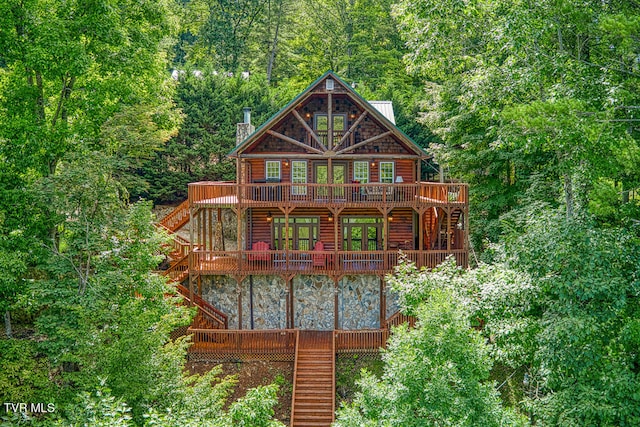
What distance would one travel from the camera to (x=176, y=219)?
25.7 meters

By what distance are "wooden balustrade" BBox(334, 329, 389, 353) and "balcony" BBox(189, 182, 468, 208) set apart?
5.26 meters

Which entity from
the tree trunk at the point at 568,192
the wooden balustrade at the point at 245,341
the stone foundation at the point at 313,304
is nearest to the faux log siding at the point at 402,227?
the stone foundation at the point at 313,304

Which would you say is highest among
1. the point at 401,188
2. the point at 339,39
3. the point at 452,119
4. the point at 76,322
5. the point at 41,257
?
the point at 339,39

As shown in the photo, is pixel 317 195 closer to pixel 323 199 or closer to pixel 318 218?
pixel 323 199

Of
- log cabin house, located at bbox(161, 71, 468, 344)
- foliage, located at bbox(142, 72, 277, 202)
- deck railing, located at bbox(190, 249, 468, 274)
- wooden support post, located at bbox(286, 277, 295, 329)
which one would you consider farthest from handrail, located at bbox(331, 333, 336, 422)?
foliage, located at bbox(142, 72, 277, 202)

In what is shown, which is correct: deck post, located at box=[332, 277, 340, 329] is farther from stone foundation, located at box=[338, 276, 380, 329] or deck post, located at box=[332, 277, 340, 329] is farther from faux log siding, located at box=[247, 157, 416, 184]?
faux log siding, located at box=[247, 157, 416, 184]

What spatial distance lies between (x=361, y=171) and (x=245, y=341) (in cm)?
941

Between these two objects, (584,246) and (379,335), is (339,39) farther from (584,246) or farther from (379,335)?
→ (584,246)

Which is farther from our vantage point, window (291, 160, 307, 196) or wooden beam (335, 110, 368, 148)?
window (291, 160, 307, 196)

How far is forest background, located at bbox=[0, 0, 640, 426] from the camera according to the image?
11.6 metres

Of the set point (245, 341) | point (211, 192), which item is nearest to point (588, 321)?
point (245, 341)

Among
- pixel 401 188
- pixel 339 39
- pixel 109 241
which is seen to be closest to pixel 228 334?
pixel 109 241

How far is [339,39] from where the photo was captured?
43.5 meters

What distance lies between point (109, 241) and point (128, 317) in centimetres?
262
